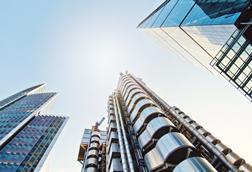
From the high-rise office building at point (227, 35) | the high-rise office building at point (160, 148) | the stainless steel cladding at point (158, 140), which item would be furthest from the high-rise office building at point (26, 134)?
the high-rise office building at point (227, 35)

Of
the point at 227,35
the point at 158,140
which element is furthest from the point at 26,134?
the point at 227,35

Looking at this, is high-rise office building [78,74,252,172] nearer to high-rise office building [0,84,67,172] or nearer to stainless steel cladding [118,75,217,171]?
stainless steel cladding [118,75,217,171]

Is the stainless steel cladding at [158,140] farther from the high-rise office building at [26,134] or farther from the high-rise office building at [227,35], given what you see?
the high-rise office building at [26,134]

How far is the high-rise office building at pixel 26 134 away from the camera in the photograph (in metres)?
72.9

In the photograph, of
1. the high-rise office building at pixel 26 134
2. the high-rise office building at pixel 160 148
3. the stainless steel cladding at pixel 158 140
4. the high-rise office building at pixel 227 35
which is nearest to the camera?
the high-rise office building at pixel 160 148

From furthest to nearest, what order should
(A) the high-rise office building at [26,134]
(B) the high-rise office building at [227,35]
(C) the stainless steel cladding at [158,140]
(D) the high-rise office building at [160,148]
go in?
1. (A) the high-rise office building at [26,134]
2. (B) the high-rise office building at [227,35]
3. (C) the stainless steel cladding at [158,140]
4. (D) the high-rise office building at [160,148]

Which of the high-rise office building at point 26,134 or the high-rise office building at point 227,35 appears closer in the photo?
the high-rise office building at point 227,35

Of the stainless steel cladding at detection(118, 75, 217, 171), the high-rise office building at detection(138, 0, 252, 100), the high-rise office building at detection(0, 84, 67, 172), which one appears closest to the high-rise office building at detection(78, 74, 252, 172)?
the stainless steel cladding at detection(118, 75, 217, 171)

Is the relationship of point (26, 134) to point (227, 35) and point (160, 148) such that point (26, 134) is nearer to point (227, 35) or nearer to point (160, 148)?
point (160, 148)

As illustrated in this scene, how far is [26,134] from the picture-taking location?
8962 cm

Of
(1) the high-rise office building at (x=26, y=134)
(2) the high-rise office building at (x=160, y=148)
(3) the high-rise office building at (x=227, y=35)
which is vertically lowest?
(2) the high-rise office building at (x=160, y=148)

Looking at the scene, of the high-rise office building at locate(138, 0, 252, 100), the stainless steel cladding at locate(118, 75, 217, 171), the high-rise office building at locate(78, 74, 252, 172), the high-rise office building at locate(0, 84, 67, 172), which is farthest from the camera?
the high-rise office building at locate(0, 84, 67, 172)

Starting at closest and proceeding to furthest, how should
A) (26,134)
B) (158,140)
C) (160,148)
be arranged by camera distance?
(160,148) → (158,140) → (26,134)

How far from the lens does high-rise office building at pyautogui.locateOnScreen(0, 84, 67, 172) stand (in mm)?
72875
